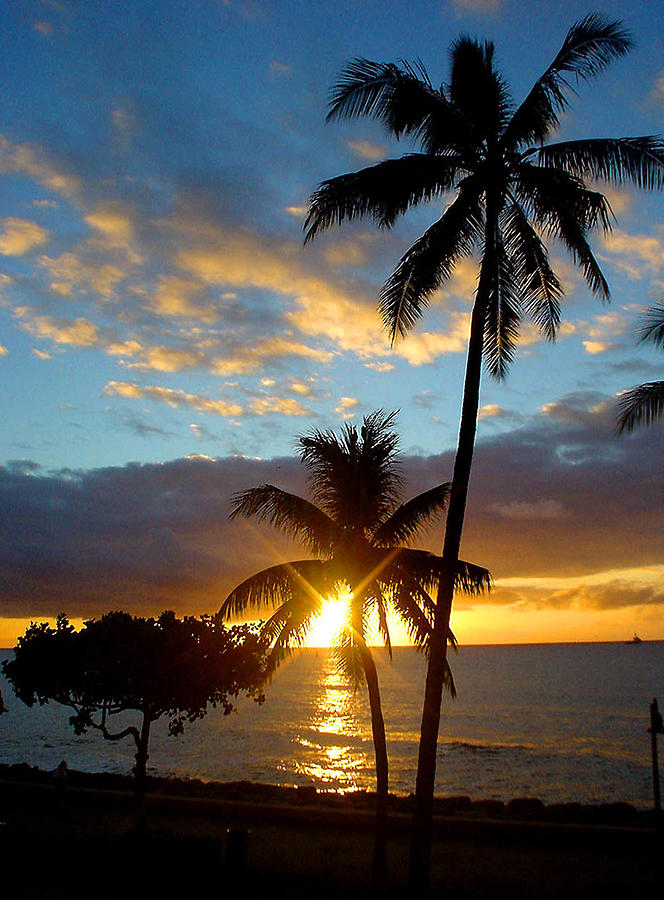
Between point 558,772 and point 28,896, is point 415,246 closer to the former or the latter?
point 28,896

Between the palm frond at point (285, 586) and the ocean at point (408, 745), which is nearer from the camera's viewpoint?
the palm frond at point (285, 586)

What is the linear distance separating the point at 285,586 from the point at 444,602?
4368mm

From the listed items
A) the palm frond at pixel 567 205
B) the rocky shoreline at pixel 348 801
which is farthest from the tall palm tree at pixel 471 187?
the rocky shoreline at pixel 348 801

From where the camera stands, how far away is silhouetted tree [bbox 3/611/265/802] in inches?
650

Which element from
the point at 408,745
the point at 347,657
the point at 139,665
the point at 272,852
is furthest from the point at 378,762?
the point at 408,745

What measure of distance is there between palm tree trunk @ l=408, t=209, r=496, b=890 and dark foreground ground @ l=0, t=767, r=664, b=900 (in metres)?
1.86

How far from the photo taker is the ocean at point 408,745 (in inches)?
1993

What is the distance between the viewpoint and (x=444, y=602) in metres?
13.0

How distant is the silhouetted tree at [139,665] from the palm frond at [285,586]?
1.29m

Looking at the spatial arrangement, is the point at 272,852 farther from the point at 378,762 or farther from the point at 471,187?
the point at 471,187

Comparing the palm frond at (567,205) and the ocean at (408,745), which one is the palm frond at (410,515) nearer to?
the palm frond at (567,205)

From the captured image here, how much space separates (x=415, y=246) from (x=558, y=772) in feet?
164

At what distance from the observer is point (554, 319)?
14.3 meters

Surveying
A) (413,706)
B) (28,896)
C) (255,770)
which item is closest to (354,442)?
(28,896)
